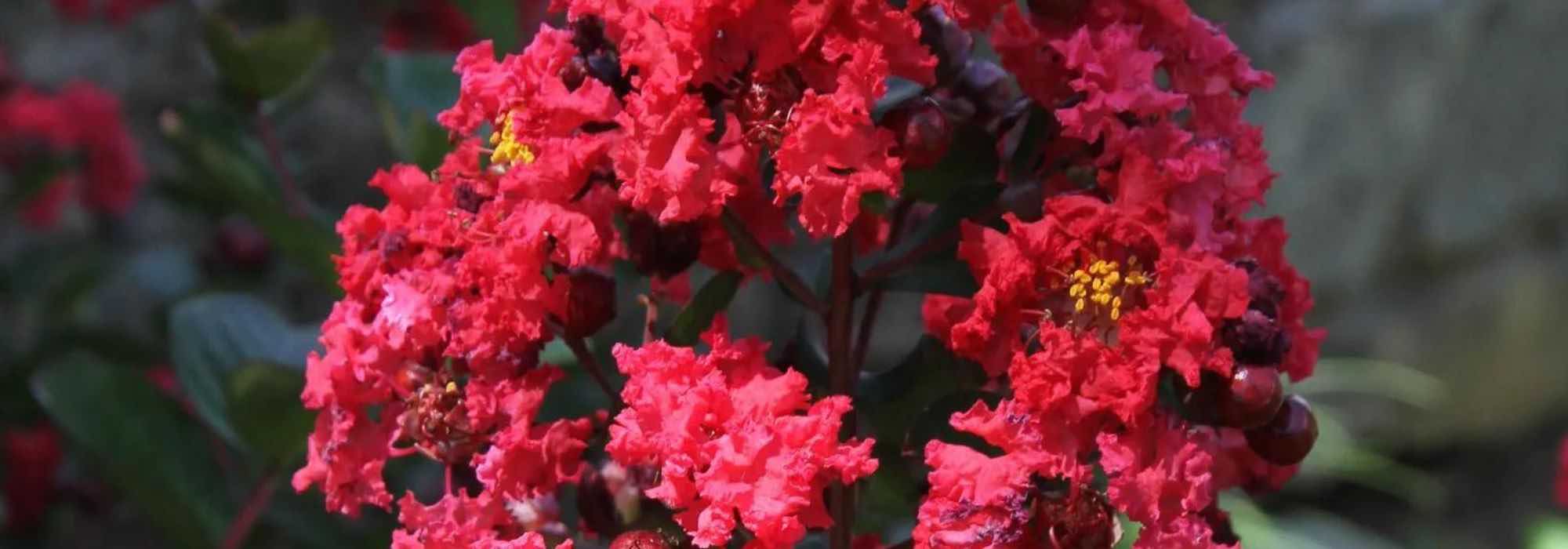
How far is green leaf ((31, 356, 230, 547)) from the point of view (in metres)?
1.25

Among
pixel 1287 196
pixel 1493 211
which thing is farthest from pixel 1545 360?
pixel 1287 196

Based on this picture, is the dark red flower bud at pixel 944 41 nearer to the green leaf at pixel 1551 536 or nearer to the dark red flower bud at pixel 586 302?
the dark red flower bud at pixel 586 302

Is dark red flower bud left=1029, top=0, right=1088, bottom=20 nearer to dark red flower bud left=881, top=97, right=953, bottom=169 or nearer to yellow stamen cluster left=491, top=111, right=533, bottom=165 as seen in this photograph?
dark red flower bud left=881, top=97, right=953, bottom=169

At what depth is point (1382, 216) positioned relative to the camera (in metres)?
2.53

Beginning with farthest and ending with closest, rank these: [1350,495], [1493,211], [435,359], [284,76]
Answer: [1350,495], [1493,211], [284,76], [435,359]

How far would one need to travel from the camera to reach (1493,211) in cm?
246

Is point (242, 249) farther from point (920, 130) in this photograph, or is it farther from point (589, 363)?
point (920, 130)

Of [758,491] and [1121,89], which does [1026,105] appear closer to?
[1121,89]

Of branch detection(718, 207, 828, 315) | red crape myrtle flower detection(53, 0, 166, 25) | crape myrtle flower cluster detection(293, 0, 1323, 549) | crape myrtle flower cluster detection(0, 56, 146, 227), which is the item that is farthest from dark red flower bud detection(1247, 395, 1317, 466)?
red crape myrtle flower detection(53, 0, 166, 25)

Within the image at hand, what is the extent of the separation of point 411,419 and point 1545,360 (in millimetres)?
2377

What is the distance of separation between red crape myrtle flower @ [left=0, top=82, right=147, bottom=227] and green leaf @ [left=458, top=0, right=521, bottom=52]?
0.93 m

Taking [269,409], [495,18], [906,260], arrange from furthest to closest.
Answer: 1. [495,18]
2. [269,409]
3. [906,260]

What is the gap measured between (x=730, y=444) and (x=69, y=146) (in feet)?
6.14

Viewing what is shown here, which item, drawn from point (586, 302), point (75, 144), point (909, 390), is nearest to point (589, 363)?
point (586, 302)
